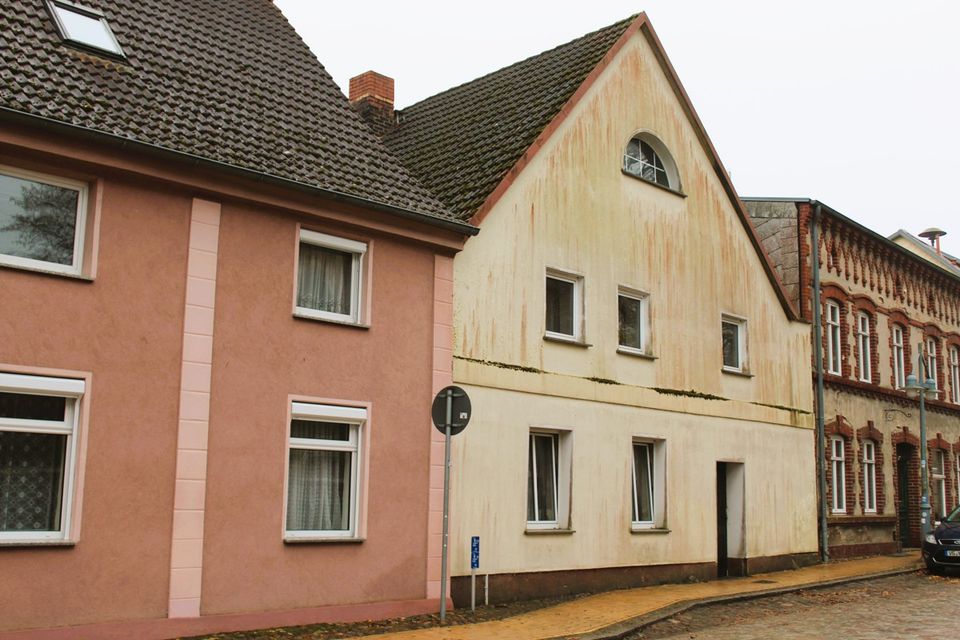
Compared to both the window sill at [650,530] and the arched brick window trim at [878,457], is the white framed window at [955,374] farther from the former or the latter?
the window sill at [650,530]

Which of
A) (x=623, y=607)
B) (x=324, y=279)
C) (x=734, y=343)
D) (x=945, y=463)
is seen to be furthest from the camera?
(x=945, y=463)

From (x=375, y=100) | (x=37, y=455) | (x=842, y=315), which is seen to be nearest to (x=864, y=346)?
(x=842, y=315)

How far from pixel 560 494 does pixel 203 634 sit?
261 inches

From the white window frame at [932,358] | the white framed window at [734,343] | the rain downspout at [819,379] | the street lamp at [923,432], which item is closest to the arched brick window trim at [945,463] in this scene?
the white window frame at [932,358]

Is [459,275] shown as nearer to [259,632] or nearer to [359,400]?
[359,400]

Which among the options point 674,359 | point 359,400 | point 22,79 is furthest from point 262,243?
point 674,359

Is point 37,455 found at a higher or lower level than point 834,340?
lower

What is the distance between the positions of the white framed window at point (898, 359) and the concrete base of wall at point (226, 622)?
1830cm

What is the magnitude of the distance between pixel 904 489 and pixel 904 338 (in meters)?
4.14

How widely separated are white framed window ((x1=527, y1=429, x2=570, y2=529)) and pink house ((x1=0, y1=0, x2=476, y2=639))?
2383 mm

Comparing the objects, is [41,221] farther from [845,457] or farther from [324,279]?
[845,457]

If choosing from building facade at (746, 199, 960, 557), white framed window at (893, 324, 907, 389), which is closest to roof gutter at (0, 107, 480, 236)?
building facade at (746, 199, 960, 557)

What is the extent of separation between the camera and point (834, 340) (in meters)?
24.9

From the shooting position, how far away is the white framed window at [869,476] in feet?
83.1
